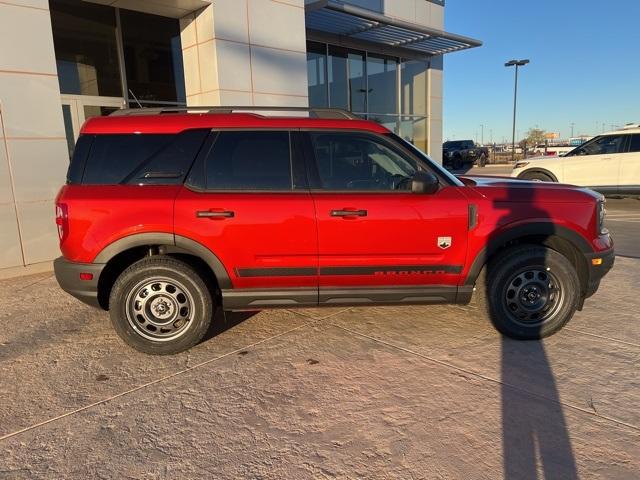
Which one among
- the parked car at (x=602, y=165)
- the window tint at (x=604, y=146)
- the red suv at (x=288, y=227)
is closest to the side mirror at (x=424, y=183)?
the red suv at (x=288, y=227)

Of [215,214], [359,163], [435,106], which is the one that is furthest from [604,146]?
[215,214]

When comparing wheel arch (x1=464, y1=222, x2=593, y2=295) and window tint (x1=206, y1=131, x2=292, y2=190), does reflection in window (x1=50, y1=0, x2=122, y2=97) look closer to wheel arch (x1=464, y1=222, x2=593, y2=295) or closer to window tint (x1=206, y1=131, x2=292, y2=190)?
window tint (x1=206, y1=131, x2=292, y2=190)

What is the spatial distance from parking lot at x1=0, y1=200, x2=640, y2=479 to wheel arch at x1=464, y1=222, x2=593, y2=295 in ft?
1.95

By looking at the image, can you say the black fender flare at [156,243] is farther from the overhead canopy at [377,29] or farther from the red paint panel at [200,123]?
the overhead canopy at [377,29]

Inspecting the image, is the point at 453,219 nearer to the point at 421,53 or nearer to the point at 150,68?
the point at 150,68

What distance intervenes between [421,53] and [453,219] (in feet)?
47.9

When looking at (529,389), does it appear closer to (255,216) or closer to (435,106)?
(255,216)

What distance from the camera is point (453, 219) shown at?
3.86 metres

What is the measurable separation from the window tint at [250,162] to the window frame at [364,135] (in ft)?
0.54

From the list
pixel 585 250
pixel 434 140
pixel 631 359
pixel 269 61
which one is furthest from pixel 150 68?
pixel 434 140

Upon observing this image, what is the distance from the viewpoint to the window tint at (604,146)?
11531 mm

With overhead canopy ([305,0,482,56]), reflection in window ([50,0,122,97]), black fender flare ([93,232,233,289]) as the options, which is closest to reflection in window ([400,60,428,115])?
overhead canopy ([305,0,482,56])

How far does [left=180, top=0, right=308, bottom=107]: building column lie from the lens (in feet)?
27.2

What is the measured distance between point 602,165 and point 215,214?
36.7ft
